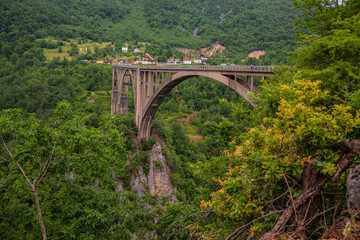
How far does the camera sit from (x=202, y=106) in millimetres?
53562

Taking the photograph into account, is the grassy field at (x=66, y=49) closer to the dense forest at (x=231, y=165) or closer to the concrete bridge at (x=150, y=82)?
the concrete bridge at (x=150, y=82)

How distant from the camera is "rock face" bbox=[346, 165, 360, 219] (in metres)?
3.74

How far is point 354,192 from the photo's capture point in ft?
12.5

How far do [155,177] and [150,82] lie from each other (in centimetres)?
968

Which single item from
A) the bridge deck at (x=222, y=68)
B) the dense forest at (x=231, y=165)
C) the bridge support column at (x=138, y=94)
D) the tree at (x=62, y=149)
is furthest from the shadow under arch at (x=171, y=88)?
the tree at (x=62, y=149)

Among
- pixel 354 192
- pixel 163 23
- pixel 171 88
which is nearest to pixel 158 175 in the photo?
pixel 171 88

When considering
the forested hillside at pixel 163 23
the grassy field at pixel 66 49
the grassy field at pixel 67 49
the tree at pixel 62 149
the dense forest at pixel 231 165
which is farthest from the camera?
the forested hillside at pixel 163 23

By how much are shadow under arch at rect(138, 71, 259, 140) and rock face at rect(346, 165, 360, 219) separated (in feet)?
33.7

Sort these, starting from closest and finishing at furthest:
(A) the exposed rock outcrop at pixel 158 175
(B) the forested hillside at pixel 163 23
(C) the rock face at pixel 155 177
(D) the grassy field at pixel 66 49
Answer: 1. (C) the rock face at pixel 155 177
2. (A) the exposed rock outcrop at pixel 158 175
3. (D) the grassy field at pixel 66 49
4. (B) the forested hillside at pixel 163 23

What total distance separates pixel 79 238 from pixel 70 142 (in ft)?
9.34

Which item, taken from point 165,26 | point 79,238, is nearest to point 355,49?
point 79,238

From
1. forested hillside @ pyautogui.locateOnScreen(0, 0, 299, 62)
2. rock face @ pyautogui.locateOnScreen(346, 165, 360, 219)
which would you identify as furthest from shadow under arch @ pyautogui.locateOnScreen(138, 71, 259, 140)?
forested hillside @ pyautogui.locateOnScreen(0, 0, 299, 62)

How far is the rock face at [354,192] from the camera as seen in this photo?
3744 mm

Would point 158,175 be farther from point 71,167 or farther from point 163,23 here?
point 163,23
